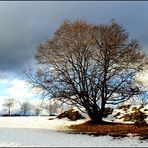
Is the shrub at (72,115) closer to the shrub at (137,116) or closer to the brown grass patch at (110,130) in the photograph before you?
the brown grass patch at (110,130)

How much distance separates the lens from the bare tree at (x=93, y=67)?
38531 mm

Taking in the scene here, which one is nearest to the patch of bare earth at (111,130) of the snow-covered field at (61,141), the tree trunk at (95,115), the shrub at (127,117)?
the tree trunk at (95,115)

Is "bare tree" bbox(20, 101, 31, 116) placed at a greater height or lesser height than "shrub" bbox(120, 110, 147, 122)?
greater

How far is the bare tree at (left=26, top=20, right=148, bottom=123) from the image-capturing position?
3853 cm

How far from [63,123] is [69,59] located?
662cm

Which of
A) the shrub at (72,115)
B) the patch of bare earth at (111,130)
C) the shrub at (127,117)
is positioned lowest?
the patch of bare earth at (111,130)

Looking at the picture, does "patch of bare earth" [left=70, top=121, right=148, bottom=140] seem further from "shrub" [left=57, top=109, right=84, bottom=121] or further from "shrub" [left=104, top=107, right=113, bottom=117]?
"shrub" [left=104, top=107, right=113, bottom=117]

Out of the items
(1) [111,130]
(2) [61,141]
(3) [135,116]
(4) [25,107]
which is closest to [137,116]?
(3) [135,116]

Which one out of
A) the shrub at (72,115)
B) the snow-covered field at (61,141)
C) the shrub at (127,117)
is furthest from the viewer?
the shrub at (127,117)

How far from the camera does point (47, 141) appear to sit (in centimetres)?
2633

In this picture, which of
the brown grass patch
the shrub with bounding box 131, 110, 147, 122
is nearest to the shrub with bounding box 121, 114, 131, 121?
the shrub with bounding box 131, 110, 147, 122

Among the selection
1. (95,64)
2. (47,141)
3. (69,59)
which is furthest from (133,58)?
(47,141)

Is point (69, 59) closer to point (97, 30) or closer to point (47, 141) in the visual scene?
point (97, 30)

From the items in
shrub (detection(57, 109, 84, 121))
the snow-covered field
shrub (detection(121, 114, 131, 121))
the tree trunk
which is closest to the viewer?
the snow-covered field
